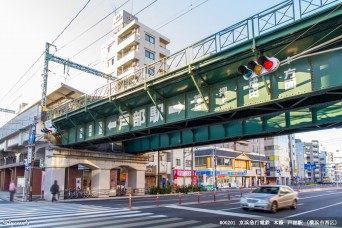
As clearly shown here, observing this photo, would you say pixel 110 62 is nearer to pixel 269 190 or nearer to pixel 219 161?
pixel 219 161

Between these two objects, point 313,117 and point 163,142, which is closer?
point 313,117

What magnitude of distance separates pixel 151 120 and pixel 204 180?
45.1 meters

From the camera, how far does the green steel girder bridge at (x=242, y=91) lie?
11.9 metres

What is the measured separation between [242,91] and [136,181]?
25.0 meters

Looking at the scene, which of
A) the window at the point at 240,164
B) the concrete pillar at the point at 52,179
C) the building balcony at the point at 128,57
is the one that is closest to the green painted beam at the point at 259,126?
the concrete pillar at the point at 52,179

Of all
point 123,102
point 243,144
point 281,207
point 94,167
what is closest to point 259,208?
point 281,207

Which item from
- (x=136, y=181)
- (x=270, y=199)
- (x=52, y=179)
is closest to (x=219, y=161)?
(x=136, y=181)

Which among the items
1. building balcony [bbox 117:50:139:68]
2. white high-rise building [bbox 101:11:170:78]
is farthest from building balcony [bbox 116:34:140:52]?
building balcony [bbox 117:50:139:68]

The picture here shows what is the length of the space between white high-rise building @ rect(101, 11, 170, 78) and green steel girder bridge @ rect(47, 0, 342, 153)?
3293cm

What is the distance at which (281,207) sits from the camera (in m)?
17.8

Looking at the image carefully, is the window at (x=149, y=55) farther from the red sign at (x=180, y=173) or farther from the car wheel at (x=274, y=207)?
the car wheel at (x=274, y=207)

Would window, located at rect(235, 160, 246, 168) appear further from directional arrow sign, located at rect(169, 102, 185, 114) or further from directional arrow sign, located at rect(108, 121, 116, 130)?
directional arrow sign, located at rect(169, 102, 185, 114)

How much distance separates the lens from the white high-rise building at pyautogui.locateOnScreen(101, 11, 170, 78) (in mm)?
57562

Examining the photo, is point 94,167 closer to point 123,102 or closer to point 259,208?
point 123,102
